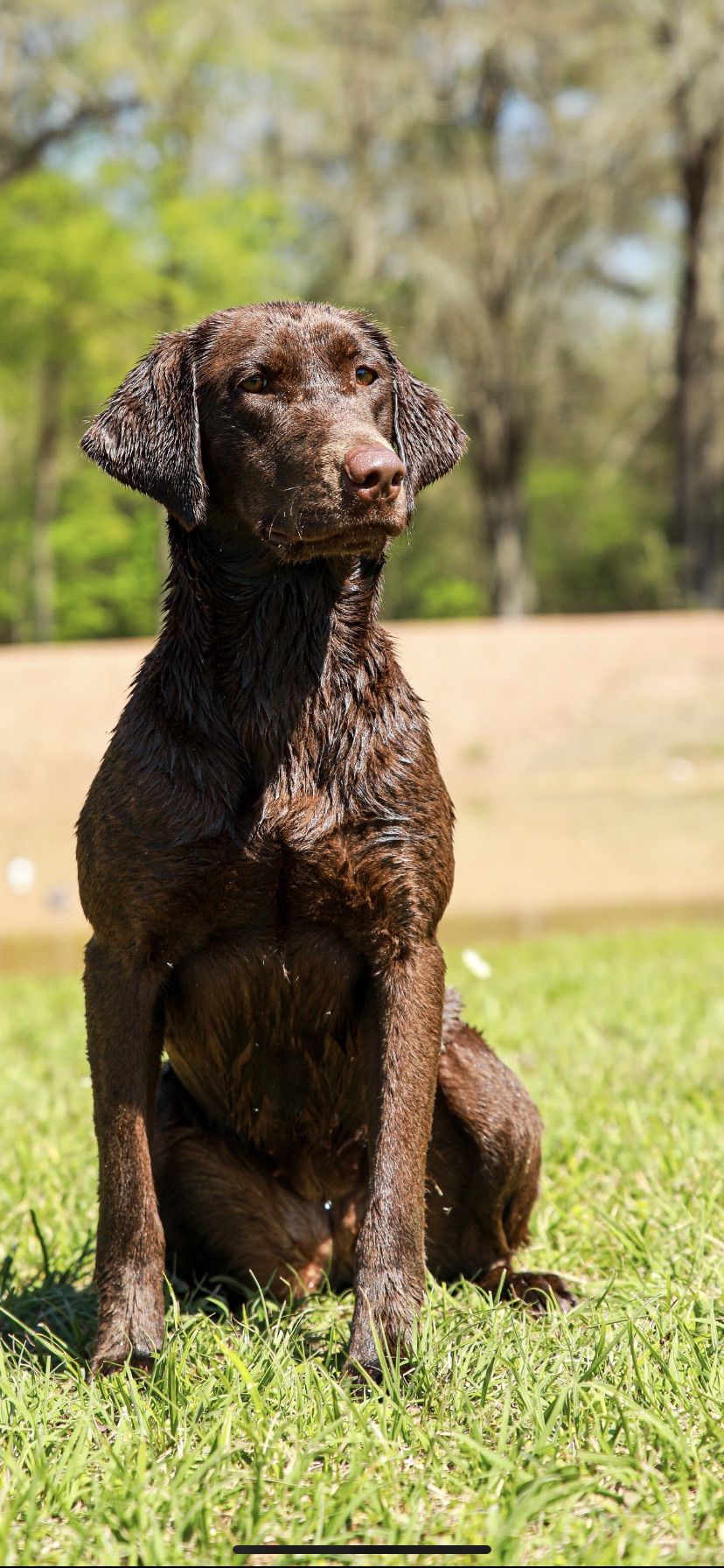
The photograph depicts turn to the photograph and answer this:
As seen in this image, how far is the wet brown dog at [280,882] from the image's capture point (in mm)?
2609

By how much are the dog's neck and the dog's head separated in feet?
0.30

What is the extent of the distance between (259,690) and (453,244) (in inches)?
1031

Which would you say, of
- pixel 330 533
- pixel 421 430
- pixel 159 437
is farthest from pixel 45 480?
pixel 330 533

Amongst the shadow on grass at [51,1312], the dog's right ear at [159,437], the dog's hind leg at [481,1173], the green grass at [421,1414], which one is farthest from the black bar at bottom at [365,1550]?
the dog's right ear at [159,437]

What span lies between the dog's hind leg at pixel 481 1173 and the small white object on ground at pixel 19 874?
833cm

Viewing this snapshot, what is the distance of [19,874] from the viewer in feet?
37.6

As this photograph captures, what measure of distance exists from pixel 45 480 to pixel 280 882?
2759 centimetres

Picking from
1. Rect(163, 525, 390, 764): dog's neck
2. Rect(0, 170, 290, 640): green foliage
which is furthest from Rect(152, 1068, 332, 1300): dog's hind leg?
Rect(0, 170, 290, 640): green foliage

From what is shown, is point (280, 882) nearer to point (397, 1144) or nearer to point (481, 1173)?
point (397, 1144)

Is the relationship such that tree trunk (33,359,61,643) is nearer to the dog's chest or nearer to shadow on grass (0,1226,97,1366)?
shadow on grass (0,1226,97,1366)

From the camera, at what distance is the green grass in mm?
2004

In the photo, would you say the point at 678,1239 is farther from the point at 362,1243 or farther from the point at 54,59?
the point at 54,59

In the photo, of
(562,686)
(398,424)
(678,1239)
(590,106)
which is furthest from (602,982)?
(590,106)

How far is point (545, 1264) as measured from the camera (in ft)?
10.6
